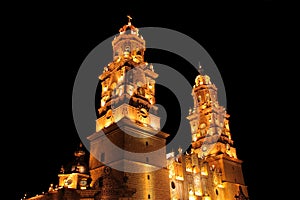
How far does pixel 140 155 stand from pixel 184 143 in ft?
70.9

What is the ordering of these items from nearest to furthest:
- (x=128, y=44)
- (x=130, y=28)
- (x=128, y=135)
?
(x=128, y=135)
(x=128, y=44)
(x=130, y=28)

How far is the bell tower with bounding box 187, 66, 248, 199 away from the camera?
141 feet

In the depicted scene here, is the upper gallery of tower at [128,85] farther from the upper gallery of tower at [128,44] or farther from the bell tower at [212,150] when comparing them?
the bell tower at [212,150]

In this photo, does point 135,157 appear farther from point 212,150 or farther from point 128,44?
point 212,150

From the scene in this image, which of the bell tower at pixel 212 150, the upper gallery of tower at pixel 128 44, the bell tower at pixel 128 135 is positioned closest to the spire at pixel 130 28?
the upper gallery of tower at pixel 128 44

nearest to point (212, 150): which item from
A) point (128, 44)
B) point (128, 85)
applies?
point (128, 85)

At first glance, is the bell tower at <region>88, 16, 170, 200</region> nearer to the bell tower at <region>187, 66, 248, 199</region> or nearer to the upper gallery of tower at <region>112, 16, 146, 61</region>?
the upper gallery of tower at <region>112, 16, 146, 61</region>

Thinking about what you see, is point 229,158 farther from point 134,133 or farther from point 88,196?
point 88,196

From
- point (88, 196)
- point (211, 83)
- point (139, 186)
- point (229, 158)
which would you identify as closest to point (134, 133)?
point (139, 186)

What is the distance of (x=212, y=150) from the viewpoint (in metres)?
48.5

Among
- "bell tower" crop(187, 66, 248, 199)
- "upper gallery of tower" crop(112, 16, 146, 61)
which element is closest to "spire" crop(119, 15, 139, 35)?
"upper gallery of tower" crop(112, 16, 146, 61)

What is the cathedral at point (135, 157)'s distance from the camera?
31.7m

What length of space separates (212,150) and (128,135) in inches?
763

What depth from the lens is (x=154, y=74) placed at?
4100 centimetres
